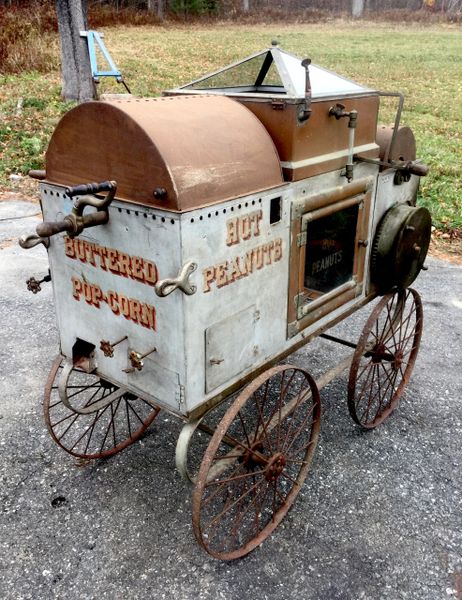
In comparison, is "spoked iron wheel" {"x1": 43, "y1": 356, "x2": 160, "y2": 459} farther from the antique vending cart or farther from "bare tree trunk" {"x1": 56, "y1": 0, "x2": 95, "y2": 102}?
"bare tree trunk" {"x1": 56, "y1": 0, "x2": 95, "y2": 102}

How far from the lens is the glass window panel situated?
335cm

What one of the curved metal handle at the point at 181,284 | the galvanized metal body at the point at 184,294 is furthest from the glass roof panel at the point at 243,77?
the curved metal handle at the point at 181,284

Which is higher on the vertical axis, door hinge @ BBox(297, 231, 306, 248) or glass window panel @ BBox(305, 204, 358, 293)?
door hinge @ BBox(297, 231, 306, 248)

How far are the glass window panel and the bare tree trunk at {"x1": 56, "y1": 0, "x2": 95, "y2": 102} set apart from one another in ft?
33.1

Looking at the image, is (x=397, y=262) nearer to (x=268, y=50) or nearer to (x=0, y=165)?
(x=268, y=50)

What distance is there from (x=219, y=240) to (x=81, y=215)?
0.63m

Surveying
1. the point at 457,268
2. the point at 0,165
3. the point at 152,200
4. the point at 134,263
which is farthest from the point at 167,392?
the point at 0,165

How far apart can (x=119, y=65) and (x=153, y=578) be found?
18163 mm

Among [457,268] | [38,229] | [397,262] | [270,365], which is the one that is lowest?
[457,268]

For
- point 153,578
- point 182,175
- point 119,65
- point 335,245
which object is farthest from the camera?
point 119,65

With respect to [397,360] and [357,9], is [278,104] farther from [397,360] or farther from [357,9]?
[357,9]

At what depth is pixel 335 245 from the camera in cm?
358

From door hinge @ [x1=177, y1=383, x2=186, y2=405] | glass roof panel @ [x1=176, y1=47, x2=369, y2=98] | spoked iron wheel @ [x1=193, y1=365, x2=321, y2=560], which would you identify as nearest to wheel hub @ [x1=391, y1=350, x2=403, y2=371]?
spoked iron wheel @ [x1=193, y1=365, x2=321, y2=560]

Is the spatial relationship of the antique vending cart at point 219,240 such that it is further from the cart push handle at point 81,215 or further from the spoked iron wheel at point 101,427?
the spoked iron wheel at point 101,427
